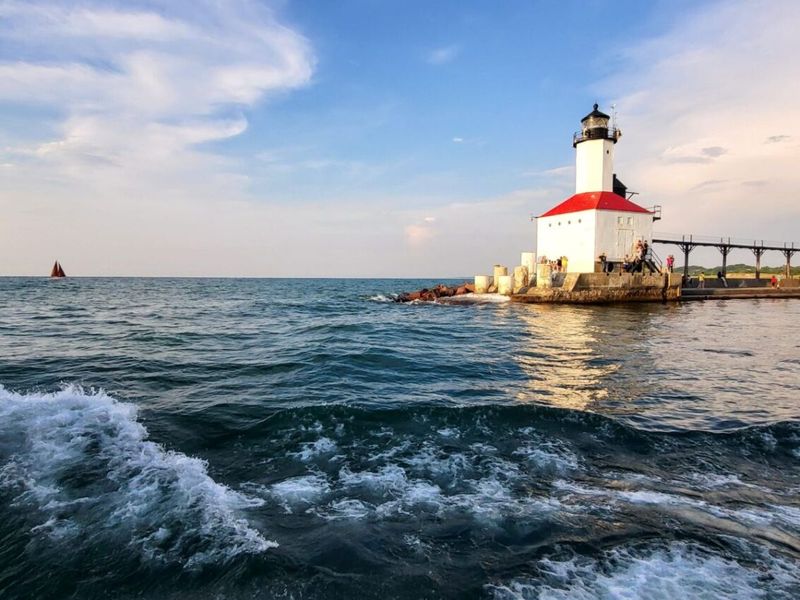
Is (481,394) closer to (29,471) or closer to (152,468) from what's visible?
(152,468)

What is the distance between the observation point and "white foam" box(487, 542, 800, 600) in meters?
3.56

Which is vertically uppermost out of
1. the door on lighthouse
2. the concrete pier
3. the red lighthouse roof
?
the red lighthouse roof

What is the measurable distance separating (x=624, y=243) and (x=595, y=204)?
3.98 meters

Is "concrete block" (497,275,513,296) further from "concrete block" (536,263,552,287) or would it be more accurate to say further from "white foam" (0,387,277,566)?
"white foam" (0,387,277,566)

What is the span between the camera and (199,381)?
33.7 feet

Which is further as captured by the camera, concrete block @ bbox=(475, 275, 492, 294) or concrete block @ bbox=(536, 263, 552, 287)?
concrete block @ bbox=(475, 275, 492, 294)

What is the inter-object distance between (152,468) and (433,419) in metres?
4.36

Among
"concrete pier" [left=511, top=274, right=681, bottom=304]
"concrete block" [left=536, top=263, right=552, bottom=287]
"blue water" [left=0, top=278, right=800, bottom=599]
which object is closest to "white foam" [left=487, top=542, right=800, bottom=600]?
"blue water" [left=0, top=278, right=800, bottom=599]

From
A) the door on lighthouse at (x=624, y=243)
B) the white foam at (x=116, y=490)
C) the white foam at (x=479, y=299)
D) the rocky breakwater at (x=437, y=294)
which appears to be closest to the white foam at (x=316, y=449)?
the white foam at (x=116, y=490)

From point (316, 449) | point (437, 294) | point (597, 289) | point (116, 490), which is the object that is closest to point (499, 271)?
point (437, 294)

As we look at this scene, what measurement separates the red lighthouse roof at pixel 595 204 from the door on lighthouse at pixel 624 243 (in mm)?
1698

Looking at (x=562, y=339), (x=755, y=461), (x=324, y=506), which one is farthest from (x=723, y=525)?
(x=562, y=339)

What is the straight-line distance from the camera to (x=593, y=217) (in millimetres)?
33188

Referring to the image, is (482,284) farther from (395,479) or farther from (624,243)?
(395,479)
